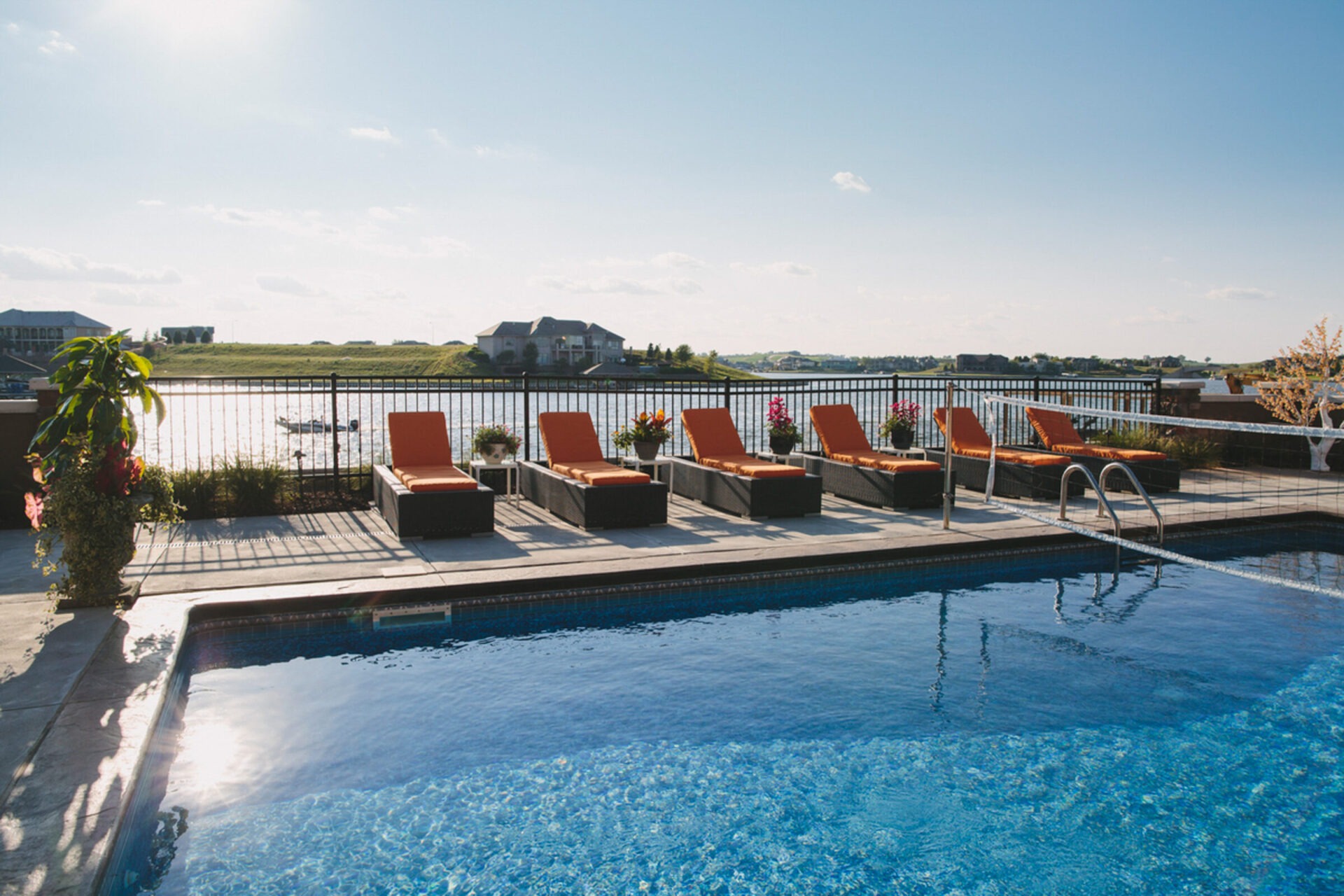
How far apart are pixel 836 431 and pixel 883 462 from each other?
1236mm

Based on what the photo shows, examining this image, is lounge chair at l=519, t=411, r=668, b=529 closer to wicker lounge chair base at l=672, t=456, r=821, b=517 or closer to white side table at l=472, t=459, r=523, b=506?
white side table at l=472, t=459, r=523, b=506

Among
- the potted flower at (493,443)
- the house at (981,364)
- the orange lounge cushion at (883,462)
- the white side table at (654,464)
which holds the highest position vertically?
the house at (981,364)

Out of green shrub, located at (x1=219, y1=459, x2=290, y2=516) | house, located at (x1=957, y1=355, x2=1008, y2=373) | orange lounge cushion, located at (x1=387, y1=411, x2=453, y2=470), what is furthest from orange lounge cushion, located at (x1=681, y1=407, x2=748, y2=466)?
house, located at (x1=957, y1=355, x2=1008, y2=373)

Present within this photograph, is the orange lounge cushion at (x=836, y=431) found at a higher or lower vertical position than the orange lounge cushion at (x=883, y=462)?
higher

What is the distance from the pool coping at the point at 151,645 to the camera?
107 inches

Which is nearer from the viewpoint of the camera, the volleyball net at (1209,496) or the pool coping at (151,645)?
the pool coping at (151,645)

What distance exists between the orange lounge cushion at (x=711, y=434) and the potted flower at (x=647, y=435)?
35 centimetres

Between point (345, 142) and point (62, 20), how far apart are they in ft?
15.9

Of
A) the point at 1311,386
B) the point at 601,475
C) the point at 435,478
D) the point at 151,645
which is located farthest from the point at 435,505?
the point at 1311,386

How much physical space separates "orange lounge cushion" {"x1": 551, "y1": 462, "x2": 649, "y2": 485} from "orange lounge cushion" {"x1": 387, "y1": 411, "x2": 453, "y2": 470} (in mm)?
1218

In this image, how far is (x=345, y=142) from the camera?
13.9 m

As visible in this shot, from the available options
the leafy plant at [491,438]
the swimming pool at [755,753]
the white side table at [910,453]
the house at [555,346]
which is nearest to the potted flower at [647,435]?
the leafy plant at [491,438]

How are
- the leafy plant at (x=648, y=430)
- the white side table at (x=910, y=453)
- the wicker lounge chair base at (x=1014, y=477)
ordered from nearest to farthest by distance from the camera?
the leafy plant at (x=648, y=430) < the wicker lounge chair base at (x=1014, y=477) < the white side table at (x=910, y=453)

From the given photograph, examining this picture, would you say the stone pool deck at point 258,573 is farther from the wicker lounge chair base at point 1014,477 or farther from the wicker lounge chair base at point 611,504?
the wicker lounge chair base at point 1014,477
